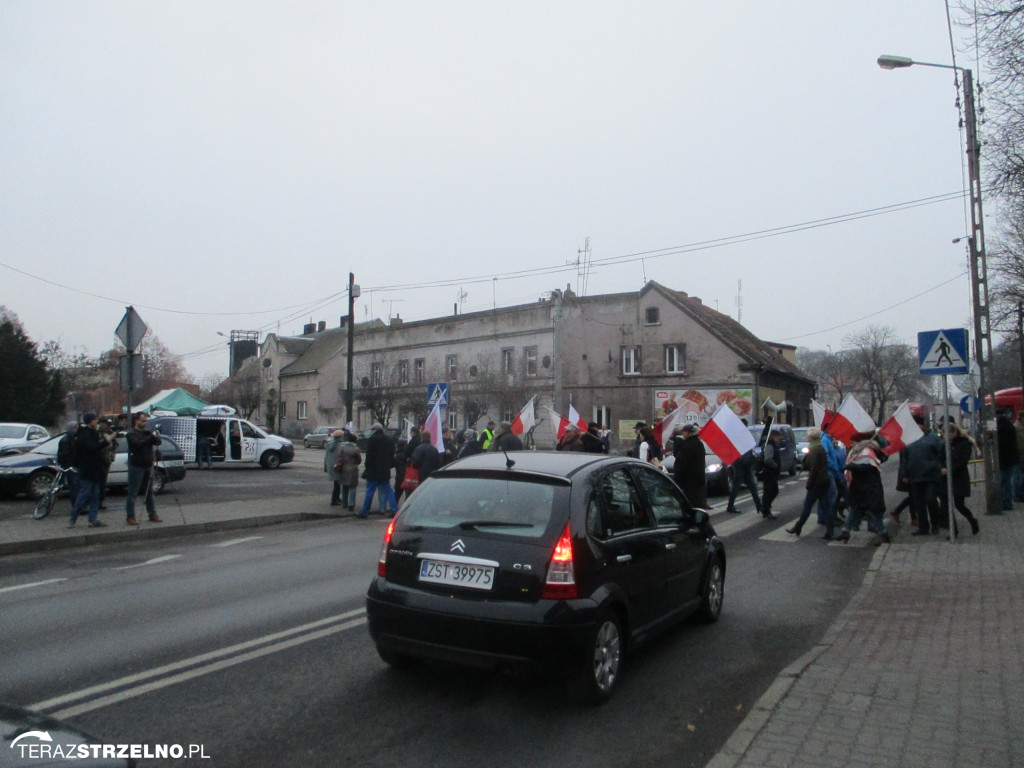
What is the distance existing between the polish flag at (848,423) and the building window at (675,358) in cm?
3025

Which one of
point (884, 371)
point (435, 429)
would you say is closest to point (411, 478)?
point (435, 429)

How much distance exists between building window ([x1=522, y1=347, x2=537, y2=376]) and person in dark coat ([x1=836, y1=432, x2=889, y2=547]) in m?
37.1

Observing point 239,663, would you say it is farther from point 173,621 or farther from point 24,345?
point 24,345

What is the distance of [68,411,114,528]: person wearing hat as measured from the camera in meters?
11.9

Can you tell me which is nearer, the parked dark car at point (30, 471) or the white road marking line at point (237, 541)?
the white road marking line at point (237, 541)

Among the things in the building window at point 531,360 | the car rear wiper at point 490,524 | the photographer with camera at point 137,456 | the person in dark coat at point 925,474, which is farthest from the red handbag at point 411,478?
the building window at point 531,360

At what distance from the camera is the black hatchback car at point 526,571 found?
15.5 feet

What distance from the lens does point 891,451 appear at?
1357 cm

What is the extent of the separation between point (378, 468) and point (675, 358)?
3144cm

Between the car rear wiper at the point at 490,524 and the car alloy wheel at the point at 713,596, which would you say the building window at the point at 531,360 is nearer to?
the car alloy wheel at the point at 713,596

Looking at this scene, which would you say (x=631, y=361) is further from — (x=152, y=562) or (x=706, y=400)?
(x=152, y=562)

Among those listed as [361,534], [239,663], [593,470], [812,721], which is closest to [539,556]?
[593,470]

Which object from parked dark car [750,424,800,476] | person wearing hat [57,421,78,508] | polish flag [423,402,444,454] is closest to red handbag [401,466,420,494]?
polish flag [423,402,444,454]

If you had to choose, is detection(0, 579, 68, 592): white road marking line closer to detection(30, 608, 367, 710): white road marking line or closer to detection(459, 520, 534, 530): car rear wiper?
detection(30, 608, 367, 710): white road marking line
